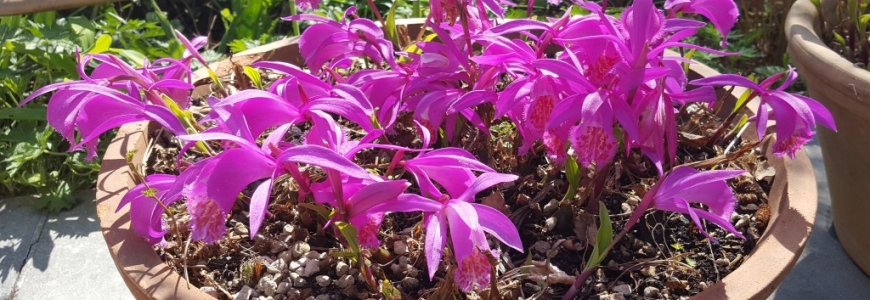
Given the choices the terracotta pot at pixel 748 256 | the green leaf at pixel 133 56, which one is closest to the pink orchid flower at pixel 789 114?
the terracotta pot at pixel 748 256

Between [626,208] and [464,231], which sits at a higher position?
[464,231]

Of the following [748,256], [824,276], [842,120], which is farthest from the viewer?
[824,276]

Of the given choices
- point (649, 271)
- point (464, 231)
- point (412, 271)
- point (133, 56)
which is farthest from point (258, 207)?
point (133, 56)

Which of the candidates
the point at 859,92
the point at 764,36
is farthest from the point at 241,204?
the point at 764,36

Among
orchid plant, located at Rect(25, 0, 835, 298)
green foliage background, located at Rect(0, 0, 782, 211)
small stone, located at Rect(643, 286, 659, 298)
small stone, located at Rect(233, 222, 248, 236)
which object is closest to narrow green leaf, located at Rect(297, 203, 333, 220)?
orchid plant, located at Rect(25, 0, 835, 298)

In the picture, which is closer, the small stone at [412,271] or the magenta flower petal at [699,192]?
the magenta flower petal at [699,192]

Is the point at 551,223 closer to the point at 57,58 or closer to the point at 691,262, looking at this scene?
the point at 691,262

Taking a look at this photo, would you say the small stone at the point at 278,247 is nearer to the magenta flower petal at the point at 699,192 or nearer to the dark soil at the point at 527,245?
the dark soil at the point at 527,245
